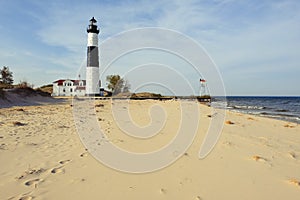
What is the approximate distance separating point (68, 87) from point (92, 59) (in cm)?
2546

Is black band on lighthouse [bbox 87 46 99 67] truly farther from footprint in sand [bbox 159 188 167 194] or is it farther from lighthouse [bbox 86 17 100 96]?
footprint in sand [bbox 159 188 167 194]

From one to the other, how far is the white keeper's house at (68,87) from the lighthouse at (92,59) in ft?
64.9

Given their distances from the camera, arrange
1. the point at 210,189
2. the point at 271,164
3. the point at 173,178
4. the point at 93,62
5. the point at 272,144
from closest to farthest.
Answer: the point at 210,189 → the point at 173,178 → the point at 271,164 → the point at 272,144 → the point at 93,62

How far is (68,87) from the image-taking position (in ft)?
195

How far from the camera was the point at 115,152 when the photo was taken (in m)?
5.50

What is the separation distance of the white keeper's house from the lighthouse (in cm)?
1977

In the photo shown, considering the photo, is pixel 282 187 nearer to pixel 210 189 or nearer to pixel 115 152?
pixel 210 189

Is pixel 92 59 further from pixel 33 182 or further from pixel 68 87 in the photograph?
pixel 33 182

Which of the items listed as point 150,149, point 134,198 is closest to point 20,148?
point 150,149

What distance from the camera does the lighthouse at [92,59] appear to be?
3650cm

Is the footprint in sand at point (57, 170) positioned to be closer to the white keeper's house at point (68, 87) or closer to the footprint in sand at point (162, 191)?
the footprint in sand at point (162, 191)

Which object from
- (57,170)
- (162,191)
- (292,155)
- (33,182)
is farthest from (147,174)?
(292,155)

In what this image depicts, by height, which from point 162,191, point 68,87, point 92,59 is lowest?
point 162,191

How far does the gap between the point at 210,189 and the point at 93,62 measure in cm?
3541
